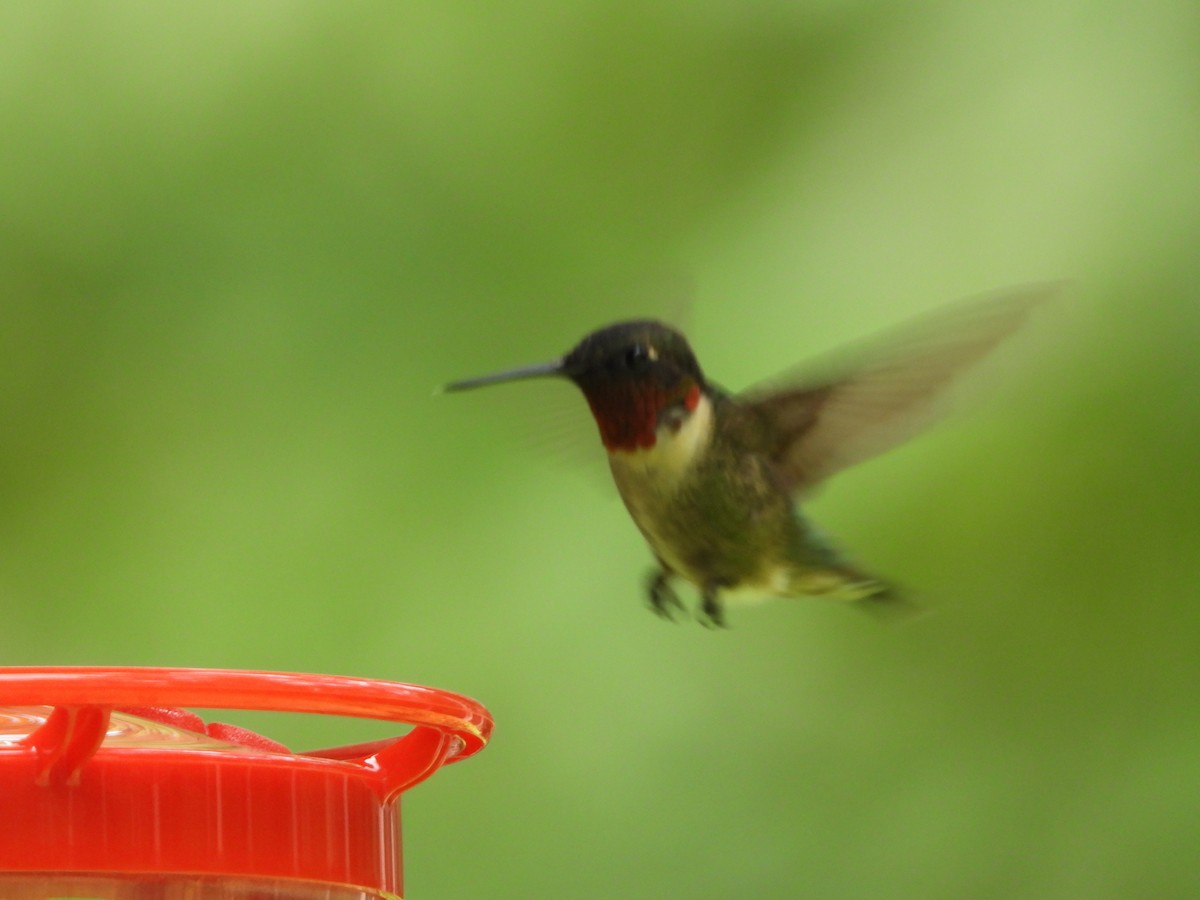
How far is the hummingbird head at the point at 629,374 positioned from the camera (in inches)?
74.4

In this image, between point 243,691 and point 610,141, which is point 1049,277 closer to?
point 610,141

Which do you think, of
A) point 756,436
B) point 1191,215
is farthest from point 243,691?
point 1191,215

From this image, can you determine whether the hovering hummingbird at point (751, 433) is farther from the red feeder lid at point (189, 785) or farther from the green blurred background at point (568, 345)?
the green blurred background at point (568, 345)

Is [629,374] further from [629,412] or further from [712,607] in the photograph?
[712,607]

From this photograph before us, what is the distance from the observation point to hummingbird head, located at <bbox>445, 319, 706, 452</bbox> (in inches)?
74.4

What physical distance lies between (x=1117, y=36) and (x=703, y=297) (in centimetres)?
116

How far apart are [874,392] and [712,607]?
1.24ft

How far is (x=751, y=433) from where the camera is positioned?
2.18m

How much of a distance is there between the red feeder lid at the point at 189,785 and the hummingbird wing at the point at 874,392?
98cm

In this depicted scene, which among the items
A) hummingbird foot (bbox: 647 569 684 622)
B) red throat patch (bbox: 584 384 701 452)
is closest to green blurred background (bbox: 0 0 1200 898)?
hummingbird foot (bbox: 647 569 684 622)

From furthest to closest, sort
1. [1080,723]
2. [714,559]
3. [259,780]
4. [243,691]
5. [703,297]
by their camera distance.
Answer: [703,297] → [1080,723] → [714,559] → [259,780] → [243,691]

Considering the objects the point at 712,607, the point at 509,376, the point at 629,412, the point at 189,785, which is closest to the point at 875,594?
the point at 712,607

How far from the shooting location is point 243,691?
36.5 inches

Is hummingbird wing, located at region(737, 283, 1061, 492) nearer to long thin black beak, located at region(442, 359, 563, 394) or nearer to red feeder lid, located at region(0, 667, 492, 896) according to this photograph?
long thin black beak, located at region(442, 359, 563, 394)
